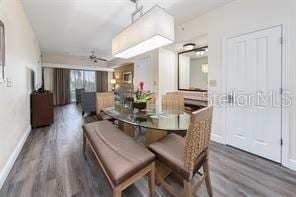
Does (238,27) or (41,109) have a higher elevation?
(238,27)

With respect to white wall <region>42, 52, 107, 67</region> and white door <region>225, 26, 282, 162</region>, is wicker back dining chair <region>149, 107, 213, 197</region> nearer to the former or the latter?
white door <region>225, 26, 282, 162</region>

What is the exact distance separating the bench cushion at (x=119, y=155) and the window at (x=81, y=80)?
7.51 m

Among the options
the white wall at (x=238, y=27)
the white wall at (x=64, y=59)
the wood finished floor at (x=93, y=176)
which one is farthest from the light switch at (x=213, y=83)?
the white wall at (x=64, y=59)

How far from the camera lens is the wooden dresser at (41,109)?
12.2 feet

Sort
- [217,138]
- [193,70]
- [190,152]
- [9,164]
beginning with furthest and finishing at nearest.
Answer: [193,70]
[217,138]
[9,164]
[190,152]

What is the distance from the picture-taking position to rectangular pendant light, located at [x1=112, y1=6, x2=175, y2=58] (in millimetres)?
1777

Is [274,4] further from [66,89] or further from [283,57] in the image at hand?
[66,89]

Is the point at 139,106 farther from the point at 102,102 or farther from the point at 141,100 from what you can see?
the point at 102,102

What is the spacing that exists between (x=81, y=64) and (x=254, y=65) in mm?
8252

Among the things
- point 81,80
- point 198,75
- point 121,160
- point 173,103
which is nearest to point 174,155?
point 121,160

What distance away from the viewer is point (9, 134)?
6.79 ft

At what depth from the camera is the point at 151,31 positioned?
71.1 inches

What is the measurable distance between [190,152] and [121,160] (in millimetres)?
625

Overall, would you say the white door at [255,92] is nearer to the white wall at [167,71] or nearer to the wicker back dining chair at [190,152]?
the wicker back dining chair at [190,152]
